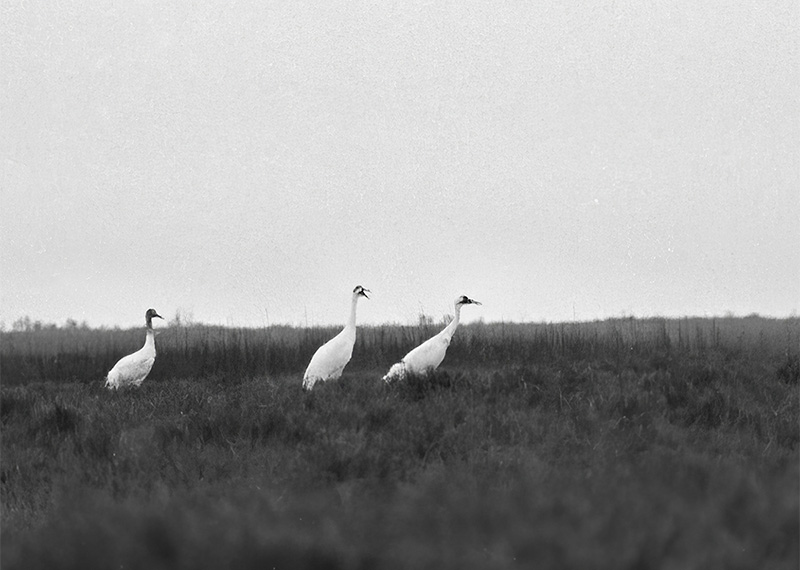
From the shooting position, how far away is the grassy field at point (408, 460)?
3.05 meters

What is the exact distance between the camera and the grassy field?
305 centimetres

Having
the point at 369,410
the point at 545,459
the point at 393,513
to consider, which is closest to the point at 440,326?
the point at 369,410

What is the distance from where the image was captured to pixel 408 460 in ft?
24.7

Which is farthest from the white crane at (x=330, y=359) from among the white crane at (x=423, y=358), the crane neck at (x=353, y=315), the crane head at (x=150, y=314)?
the crane head at (x=150, y=314)

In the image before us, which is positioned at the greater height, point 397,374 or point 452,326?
point 452,326

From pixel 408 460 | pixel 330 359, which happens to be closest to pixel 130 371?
pixel 330 359

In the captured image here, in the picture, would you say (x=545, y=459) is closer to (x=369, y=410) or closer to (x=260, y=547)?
(x=369, y=410)

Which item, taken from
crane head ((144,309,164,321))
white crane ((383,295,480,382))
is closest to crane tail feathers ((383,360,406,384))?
white crane ((383,295,480,382))

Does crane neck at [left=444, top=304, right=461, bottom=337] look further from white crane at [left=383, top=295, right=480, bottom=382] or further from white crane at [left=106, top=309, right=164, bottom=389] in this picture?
white crane at [left=106, top=309, right=164, bottom=389]

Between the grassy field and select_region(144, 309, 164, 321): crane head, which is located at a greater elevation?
A: select_region(144, 309, 164, 321): crane head

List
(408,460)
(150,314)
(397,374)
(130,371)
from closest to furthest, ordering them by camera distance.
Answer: (408,460) < (397,374) < (130,371) < (150,314)

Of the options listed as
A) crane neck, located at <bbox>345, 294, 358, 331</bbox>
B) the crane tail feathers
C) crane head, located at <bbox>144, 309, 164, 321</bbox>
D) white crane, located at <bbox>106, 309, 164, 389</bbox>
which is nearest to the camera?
the crane tail feathers

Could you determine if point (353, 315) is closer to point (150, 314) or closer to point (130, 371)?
point (130, 371)

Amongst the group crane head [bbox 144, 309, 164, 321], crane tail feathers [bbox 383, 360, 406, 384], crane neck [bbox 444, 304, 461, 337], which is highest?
crane head [bbox 144, 309, 164, 321]
